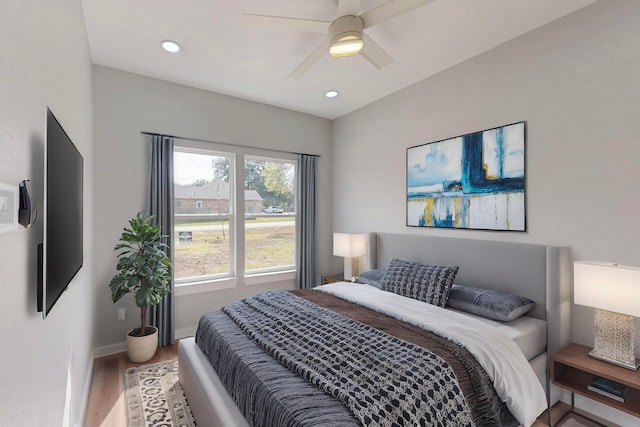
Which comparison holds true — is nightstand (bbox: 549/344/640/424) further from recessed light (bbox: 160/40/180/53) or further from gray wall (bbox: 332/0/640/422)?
recessed light (bbox: 160/40/180/53)

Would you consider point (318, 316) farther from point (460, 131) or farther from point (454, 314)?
point (460, 131)

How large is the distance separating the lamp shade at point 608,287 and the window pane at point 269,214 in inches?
128

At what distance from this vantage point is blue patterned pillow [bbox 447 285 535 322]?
92.0 inches

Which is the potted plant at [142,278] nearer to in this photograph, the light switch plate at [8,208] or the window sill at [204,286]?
the window sill at [204,286]

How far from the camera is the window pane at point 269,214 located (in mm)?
4141

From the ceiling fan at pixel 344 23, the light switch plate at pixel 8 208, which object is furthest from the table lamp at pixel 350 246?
the light switch plate at pixel 8 208

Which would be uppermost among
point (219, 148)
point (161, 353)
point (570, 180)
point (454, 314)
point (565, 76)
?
point (565, 76)

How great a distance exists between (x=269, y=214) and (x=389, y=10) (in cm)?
295

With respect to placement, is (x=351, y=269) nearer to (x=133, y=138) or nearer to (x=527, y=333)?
(x=527, y=333)

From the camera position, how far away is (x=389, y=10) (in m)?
1.88

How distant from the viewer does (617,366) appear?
6.49 feet

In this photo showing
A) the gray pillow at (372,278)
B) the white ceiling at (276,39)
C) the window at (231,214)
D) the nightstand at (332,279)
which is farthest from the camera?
the nightstand at (332,279)

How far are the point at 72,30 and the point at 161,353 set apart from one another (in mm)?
2922

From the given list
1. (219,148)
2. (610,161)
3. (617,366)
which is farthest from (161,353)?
(610,161)
